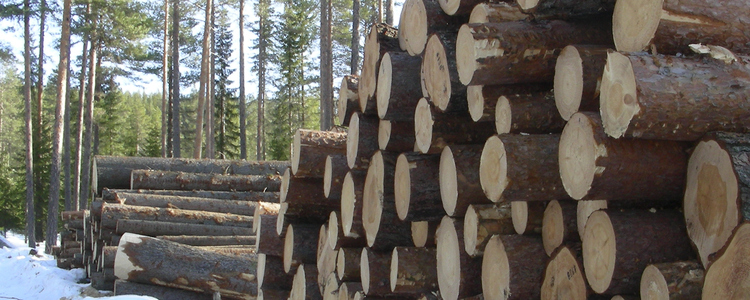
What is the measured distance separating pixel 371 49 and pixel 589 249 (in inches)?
85.6

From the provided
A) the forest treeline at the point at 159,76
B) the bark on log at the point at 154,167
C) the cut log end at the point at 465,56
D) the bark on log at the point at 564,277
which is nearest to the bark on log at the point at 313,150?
the cut log end at the point at 465,56

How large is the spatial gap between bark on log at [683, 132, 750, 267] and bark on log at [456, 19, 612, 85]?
0.79 meters

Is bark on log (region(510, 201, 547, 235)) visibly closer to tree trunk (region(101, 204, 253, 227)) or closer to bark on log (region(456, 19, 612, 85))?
bark on log (region(456, 19, 612, 85))

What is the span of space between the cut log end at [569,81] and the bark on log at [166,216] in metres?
7.79

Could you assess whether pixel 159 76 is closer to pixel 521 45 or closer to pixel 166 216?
pixel 166 216

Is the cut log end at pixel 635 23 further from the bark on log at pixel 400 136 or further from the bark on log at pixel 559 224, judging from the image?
the bark on log at pixel 400 136

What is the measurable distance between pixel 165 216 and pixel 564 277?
8073mm

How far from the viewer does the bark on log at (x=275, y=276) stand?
216 inches

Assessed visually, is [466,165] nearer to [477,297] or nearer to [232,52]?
[477,297]

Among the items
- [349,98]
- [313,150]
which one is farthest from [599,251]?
[313,150]

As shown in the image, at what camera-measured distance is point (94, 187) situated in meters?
10.9

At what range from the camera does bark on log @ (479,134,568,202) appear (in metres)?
2.37

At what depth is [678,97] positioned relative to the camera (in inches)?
72.5

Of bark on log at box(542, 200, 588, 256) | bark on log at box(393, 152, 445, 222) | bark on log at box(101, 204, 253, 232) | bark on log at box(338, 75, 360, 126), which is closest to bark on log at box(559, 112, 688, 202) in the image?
bark on log at box(542, 200, 588, 256)
